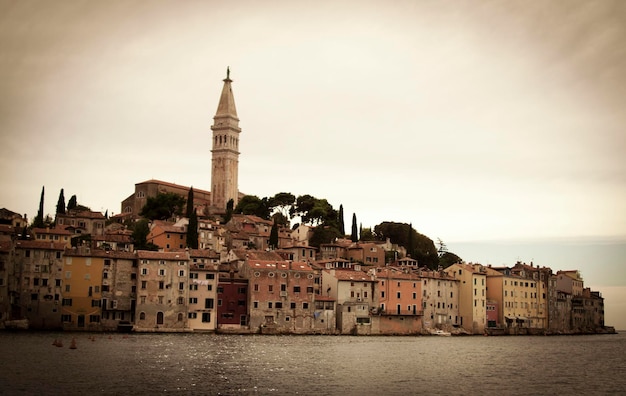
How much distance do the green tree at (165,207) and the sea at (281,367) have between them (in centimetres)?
4282

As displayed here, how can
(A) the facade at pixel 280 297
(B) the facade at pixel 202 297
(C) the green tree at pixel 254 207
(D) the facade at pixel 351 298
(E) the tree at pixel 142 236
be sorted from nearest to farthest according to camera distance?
→ (B) the facade at pixel 202 297
(A) the facade at pixel 280 297
(D) the facade at pixel 351 298
(E) the tree at pixel 142 236
(C) the green tree at pixel 254 207

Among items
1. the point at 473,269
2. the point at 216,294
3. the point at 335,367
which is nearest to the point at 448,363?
the point at 335,367

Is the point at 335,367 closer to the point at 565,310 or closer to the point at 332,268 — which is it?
the point at 332,268

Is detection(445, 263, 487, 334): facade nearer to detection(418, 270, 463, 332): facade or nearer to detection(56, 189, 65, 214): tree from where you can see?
detection(418, 270, 463, 332): facade

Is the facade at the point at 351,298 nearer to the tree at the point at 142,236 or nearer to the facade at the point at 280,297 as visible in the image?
the facade at the point at 280,297

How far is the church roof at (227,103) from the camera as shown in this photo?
5182 inches

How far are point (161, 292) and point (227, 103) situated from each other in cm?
6350

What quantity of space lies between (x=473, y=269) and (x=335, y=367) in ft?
169

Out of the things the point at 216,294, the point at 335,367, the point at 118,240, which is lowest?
the point at 335,367

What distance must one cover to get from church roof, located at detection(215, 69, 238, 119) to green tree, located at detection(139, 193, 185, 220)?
23.8 m

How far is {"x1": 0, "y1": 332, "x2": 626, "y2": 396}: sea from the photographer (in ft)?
125

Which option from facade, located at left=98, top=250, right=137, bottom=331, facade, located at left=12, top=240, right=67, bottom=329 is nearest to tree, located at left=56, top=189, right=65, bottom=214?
facade, located at left=98, top=250, right=137, bottom=331

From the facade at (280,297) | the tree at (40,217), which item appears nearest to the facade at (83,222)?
the tree at (40,217)

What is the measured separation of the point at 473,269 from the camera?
9644 cm
